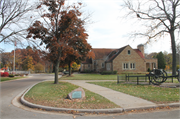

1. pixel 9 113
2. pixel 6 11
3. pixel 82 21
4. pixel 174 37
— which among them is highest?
pixel 6 11

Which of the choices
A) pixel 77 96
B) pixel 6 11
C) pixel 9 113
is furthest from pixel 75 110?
pixel 6 11

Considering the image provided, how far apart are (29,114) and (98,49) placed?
45004 mm

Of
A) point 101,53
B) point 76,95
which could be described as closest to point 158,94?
point 76,95

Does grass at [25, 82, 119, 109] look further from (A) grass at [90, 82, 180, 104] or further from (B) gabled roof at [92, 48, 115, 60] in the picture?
(B) gabled roof at [92, 48, 115, 60]

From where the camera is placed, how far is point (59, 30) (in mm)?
15891

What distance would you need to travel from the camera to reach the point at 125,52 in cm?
3931

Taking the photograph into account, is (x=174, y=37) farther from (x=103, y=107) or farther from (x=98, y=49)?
(x=98, y=49)

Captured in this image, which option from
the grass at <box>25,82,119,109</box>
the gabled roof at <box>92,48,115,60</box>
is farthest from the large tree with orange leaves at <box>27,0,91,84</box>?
the gabled roof at <box>92,48,115,60</box>

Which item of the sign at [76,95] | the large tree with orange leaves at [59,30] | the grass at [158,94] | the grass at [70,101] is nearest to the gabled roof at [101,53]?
the large tree with orange leaves at [59,30]

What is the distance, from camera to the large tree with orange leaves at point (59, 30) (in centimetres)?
1514

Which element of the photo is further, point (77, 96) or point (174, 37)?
point (174, 37)

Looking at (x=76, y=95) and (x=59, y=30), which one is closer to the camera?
(x=76, y=95)

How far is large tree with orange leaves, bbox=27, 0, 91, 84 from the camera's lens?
15.1 meters

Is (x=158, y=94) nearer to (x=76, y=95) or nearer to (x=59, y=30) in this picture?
(x=76, y=95)
